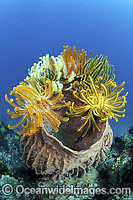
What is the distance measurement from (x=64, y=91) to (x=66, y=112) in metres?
0.40

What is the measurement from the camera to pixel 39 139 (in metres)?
2.25

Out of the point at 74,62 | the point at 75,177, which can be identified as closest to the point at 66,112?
the point at 74,62

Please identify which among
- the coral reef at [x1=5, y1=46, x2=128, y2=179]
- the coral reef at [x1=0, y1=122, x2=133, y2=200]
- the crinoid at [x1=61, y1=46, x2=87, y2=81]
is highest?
the crinoid at [x1=61, y1=46, x2=87, y2=81]

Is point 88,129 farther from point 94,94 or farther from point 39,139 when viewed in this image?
point 39,139

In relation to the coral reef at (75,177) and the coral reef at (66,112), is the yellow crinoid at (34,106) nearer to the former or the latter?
the coral reef at (66,112)

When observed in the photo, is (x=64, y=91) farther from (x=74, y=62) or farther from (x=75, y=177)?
(x=75, y=177)

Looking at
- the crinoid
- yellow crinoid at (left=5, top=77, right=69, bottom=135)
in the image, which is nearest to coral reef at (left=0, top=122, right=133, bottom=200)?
yellow crinoid at (left=5, top=77, right=69, bottom=135)

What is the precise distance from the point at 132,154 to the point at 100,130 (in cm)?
95

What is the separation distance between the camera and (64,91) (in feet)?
9.18

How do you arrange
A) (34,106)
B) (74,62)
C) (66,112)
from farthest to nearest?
(74,62), (66,112), (34,106)

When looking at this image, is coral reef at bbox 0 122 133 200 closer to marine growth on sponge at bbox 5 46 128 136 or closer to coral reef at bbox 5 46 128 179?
coral reef at bbox 5 46 128 179

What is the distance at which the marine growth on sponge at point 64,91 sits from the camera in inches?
84.0

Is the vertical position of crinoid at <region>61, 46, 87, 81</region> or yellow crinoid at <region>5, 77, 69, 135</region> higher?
crinoid at <region>61, 46, 87, 81</region>

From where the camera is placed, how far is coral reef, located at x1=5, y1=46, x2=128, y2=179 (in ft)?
7.09
